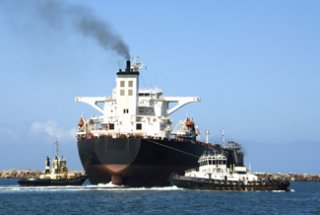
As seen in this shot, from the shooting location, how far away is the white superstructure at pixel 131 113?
278 feet

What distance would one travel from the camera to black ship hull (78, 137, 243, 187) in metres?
80.1

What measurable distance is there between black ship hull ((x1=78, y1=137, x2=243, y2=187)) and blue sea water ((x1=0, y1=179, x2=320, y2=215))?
1727 mm

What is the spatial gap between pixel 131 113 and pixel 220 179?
12.6 metres

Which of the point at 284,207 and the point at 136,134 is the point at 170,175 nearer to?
the point at 136,134

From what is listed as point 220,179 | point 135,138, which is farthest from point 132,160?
point 220,179

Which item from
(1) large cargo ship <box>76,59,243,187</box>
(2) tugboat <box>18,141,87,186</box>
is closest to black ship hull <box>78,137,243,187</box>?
(1) large cargo ship <box>76,59,243,187</box>

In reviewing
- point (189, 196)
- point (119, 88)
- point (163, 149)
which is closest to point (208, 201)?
point (189, 196)

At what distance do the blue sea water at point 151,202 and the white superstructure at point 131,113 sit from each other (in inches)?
276

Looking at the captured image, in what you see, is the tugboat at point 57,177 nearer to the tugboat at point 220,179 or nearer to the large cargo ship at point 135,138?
the large cargo ship at point 135,138

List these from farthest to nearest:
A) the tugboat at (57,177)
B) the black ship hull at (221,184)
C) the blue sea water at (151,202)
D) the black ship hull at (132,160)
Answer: the tugboat at (57,177), the black ship hull at (132,160), the black ship hull at (221,184), the blue sea water at (151,202)

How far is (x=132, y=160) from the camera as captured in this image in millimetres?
79750

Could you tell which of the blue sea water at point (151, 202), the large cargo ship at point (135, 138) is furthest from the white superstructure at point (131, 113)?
Result: the blue sea water at point (151, 202)

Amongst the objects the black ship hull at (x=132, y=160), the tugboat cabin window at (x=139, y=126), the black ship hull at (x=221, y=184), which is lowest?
the black ship hull at (x=221, y=184)

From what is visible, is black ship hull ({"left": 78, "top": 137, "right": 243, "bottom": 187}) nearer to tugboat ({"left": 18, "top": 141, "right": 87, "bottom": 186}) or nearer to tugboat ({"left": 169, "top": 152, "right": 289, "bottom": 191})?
tugboat ({"left": 169, "top": 152, "right": 289, "bottom": 191})
